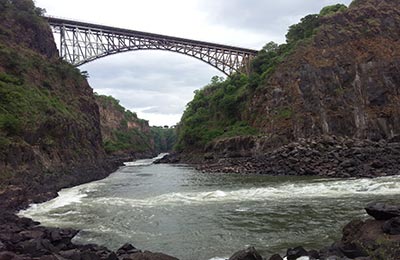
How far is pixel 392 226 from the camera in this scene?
436 inches

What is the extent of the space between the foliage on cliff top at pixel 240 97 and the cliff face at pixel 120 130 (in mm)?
37455

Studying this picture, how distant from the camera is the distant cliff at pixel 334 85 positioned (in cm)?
5425

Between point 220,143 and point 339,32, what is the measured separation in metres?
25.0

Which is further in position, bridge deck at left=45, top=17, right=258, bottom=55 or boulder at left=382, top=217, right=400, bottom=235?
bridge deck at left=45, top=17, right=258, bottom=55

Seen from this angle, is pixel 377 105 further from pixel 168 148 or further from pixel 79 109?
pixel 168 148

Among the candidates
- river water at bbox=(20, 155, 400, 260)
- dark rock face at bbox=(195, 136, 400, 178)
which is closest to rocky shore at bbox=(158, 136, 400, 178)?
dark rock face at bbox=(195, 136, 400, 178)

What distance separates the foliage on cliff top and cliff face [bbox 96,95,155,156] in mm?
37455

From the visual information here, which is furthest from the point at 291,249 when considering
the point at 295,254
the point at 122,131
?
the point at 122,131

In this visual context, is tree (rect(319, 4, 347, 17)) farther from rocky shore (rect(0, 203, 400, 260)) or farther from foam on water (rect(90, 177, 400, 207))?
rocky shore (rect(0, 203, 400, 260))

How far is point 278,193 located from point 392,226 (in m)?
13.8

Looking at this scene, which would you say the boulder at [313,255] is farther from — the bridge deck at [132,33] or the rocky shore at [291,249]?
the bridge deck at [132,33]

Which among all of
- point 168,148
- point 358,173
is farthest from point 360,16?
point 168,148

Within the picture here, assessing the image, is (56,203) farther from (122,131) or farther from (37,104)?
(122,131)

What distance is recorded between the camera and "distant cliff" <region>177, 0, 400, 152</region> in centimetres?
5425
